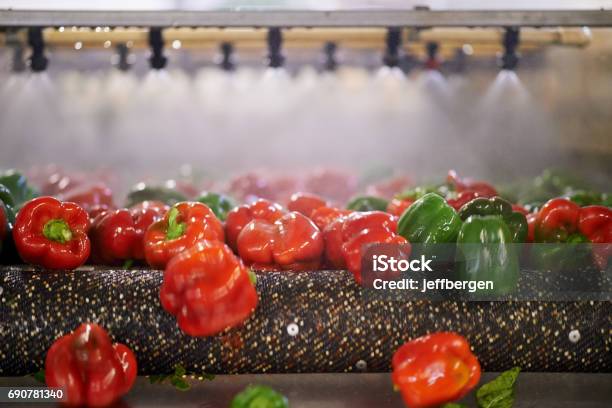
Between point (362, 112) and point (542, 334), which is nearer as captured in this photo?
point (542, 334)

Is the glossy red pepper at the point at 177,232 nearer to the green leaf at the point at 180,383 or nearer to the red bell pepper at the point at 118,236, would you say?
the red bell pepper at the point at 118,236

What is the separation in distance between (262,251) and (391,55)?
1131 mm

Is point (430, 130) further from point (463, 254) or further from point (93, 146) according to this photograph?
point (463, 254)

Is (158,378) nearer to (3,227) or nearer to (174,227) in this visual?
(174,227)

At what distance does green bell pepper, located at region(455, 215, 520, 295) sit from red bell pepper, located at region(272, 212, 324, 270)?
38 centimetres

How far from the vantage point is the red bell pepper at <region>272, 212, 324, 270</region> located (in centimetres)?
189

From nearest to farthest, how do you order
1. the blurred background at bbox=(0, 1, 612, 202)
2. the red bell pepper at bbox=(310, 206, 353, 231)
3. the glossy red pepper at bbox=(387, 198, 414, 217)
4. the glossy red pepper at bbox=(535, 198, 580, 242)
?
the glossy red pepper at bbox=(535, 198, 580, 242) → the red bell pepper at bbox=(310, 206, 353, 231) → the glossy red pepper at bbox=(387, 198, 414, 217) → the blurred background at bbox=(0, 1, 612, 202)

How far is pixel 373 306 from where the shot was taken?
1.74 metres

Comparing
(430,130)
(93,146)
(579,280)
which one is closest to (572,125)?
(430,130)

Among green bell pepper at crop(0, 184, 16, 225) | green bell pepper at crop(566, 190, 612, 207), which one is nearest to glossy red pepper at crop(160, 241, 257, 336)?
green bell pepper at crop(0, 184, 16, 225)

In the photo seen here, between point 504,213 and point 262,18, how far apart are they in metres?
0.87

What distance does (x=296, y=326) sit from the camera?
67.6 inches

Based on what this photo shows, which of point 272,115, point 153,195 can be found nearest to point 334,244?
point 153,195

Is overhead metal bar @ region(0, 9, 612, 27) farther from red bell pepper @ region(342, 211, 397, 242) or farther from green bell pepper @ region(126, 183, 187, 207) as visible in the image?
green bell pepper @ region(126, 183, 187, 207)
